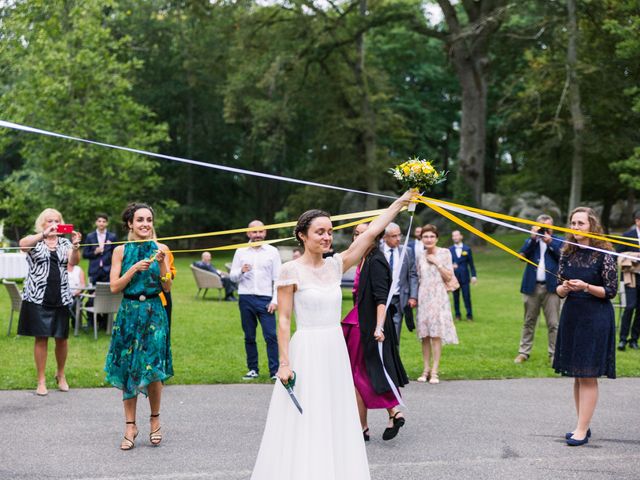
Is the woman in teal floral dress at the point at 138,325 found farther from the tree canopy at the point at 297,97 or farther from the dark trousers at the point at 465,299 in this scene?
the tree canopy at the point at 297,97

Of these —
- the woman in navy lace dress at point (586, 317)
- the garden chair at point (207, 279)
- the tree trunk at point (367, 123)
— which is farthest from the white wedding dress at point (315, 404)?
the tree trunk at point (367, 123)

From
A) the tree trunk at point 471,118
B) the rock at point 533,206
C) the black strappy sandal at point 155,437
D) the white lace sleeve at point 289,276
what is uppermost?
the tree trunk at point 471,118

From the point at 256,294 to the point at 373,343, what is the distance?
10.1 ft

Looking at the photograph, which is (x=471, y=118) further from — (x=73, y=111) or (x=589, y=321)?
(x=589, y=321)

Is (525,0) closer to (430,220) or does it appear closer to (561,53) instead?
(561,53)

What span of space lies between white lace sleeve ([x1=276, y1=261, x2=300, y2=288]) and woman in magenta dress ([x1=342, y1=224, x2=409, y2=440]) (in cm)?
212

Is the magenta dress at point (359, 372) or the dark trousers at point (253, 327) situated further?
the dark trousers at point (253, 327)

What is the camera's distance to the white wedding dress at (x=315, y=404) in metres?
5.03

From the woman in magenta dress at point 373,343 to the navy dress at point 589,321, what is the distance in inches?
60.3

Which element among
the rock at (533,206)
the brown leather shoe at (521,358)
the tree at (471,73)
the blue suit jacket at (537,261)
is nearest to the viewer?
the blue suit jacket at (537,261)

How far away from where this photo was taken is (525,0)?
30547 mm

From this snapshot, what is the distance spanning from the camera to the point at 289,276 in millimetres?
5215

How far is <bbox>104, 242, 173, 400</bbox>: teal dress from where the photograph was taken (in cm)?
662

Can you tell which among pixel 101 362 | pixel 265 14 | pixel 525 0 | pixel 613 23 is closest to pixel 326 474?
pixel 101 362
